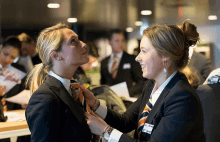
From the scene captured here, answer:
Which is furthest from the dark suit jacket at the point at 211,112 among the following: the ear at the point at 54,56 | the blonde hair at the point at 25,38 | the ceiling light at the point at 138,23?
the blonde hair at the point at 25,38

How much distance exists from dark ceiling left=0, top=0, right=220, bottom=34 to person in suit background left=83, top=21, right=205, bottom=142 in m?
2.25

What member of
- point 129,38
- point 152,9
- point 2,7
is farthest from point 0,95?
point 129,38

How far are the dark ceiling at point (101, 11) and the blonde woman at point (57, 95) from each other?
2045mm

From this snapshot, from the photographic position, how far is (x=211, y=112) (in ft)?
7.30

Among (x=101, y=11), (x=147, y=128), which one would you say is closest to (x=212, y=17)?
(x=101, y=11)

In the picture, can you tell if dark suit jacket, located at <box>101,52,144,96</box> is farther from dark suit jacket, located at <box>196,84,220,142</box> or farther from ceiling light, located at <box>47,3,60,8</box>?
dark suit jacket, located at <box>196,84,220,142</box>

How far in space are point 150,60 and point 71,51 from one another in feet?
1.62

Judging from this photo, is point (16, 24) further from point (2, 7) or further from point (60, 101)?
point (60, 101)

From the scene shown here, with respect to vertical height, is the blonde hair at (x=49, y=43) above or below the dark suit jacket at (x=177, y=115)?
above

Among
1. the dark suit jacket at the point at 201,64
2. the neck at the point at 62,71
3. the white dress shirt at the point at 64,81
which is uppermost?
the neck at the point at 62,71

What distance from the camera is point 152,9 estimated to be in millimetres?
4434

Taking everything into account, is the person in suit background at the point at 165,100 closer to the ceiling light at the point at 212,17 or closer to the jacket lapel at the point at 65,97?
the jacket lapel at the point at 65,97

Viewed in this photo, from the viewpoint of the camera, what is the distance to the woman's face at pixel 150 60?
1.60 meters

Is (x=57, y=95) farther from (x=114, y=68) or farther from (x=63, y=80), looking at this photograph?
(x=114, y=68)
